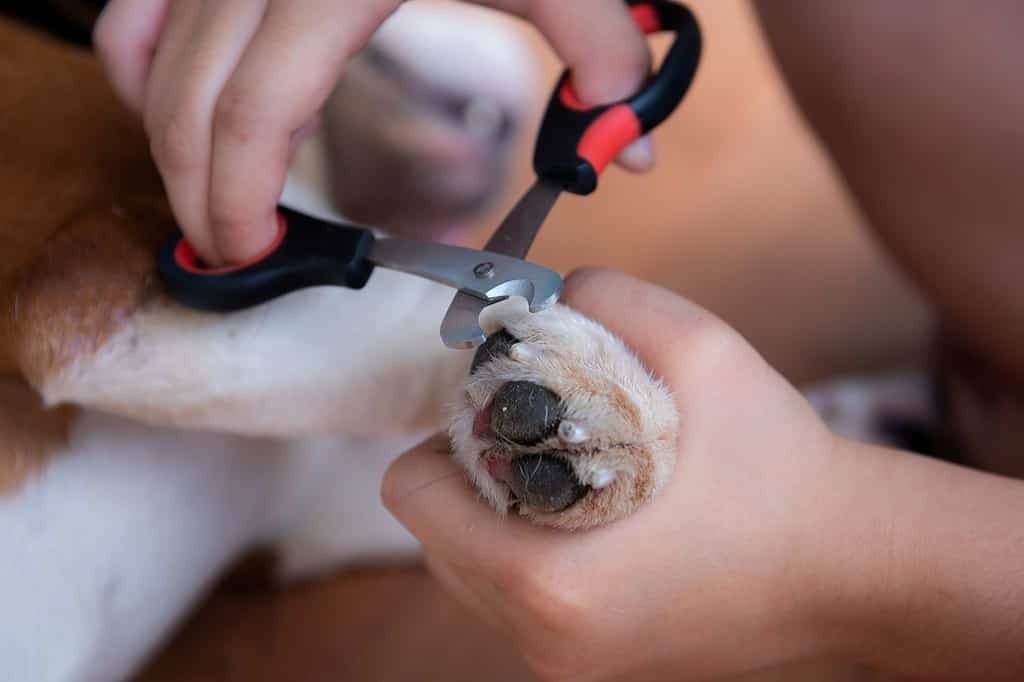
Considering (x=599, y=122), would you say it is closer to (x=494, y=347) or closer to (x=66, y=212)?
(x=494, y=347)

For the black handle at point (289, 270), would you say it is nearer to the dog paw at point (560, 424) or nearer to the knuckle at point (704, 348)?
the dog paw at point (560, 424)

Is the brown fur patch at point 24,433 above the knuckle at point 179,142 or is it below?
below

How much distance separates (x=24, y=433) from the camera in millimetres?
715

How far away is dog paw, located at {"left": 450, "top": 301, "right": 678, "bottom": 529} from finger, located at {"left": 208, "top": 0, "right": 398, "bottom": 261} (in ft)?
0.55

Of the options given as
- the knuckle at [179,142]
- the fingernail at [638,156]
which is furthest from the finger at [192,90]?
the fingernail at [638,156]

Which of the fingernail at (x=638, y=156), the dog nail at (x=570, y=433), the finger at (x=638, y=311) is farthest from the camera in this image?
the fingernail at (x=638, y=156)

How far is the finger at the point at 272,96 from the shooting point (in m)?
0.58

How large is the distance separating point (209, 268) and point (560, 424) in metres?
0.30

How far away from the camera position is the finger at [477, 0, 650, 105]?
26.7 inches

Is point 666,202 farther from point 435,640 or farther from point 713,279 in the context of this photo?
point 435,640

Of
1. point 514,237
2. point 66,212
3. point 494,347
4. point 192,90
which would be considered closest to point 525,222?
point 514,237

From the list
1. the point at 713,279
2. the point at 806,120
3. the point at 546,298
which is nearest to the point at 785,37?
the point at 806,120

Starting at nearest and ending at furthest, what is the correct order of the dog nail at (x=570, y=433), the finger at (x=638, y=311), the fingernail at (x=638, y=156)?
the dog nail at (x=570, y=433), the finger at (x=638, y=311), the fingernail at (x=638, y=156)

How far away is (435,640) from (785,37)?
2.48 ft
